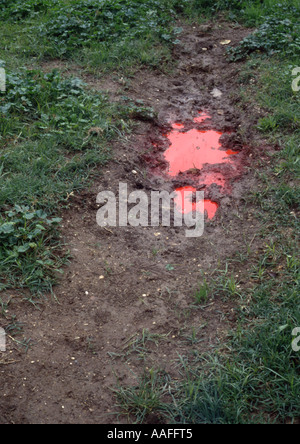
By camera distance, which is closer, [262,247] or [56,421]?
[56,421]

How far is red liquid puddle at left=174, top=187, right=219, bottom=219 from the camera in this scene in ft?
13.7

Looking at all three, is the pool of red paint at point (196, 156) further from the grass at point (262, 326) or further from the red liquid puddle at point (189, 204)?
A: the grass at point (262, 326)

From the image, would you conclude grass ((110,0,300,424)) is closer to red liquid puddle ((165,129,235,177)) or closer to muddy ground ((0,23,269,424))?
muddy ground ((0,23,269,424))

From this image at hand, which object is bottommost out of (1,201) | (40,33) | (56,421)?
(56,421)

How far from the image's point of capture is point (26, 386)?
277 centimetres

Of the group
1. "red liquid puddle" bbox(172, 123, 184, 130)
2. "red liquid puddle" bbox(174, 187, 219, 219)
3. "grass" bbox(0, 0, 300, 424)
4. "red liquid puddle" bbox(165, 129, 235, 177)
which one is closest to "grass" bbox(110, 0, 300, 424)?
"grass" bbox(0, 0, 300, 424)

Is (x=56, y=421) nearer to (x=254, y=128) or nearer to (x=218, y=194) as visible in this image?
(x=218, y=194)

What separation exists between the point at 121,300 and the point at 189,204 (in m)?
1.28

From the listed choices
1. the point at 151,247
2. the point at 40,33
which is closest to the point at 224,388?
the point at 151,247

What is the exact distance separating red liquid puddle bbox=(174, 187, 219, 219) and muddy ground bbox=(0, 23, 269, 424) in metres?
0.07

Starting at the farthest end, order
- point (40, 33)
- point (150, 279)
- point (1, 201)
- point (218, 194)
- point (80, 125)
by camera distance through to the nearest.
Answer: point (40, 33) → point (80, 125) → point (218, 194) → point (1, 201) → point (150, 279)

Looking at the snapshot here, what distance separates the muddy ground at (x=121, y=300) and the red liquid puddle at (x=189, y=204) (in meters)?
0.07

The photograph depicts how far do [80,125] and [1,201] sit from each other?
1.28 metres

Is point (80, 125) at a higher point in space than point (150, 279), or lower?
higher
